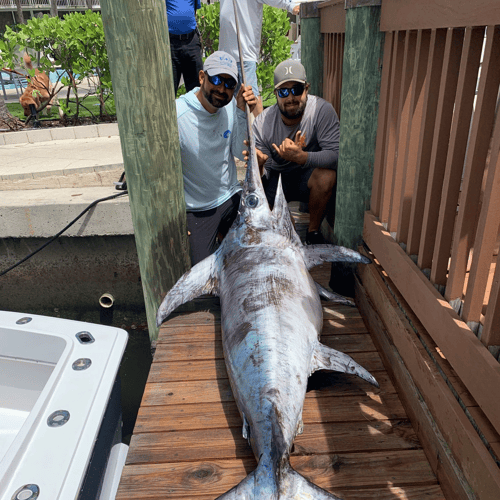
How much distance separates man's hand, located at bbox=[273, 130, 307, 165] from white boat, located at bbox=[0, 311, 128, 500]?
195 cm

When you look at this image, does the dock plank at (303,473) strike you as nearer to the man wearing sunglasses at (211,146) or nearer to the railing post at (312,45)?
the man wearing sunglasses at (211,146)

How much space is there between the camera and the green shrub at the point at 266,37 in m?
9.03

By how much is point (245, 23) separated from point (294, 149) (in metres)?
2.46

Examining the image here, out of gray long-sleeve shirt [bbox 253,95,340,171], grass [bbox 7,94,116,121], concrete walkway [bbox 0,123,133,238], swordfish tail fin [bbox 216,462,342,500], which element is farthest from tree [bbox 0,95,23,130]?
swordfish tail fin [bbox 216,462,342,500]

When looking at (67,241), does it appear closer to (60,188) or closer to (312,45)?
(60,188)

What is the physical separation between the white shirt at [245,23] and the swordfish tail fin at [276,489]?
4.83 m

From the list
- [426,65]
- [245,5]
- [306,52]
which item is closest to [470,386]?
[426,65]

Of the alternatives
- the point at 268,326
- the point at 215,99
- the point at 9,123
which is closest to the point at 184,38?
the point at 215,99

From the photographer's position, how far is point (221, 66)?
12.0 ft

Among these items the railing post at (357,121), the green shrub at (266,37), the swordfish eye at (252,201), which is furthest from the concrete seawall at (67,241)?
the green shrub at (266,37)

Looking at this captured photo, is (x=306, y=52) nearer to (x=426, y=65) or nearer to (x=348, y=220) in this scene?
(x=348, y=220)

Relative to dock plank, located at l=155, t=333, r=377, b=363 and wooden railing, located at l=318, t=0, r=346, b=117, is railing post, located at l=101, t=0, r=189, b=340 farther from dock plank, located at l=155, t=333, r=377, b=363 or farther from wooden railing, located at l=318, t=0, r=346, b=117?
wooden railing, located at l=318, t=0, r=346, b=117

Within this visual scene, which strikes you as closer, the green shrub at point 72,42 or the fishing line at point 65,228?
the fishing line at point 65,228

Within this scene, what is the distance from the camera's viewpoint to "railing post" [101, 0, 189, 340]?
2.72 metres
